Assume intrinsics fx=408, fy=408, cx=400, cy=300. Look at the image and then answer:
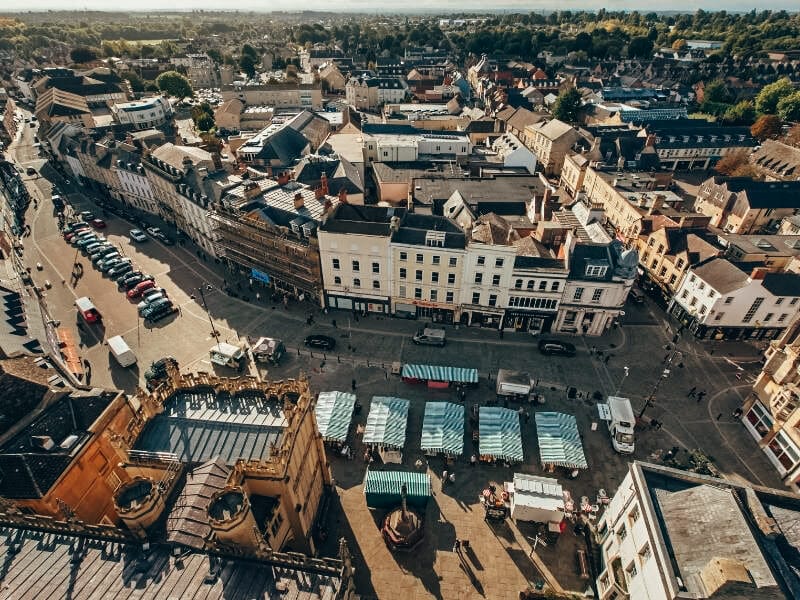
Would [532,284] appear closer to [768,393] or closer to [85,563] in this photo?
[768,393]

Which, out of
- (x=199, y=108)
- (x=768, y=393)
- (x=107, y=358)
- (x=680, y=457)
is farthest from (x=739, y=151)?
(x=199, y=108)

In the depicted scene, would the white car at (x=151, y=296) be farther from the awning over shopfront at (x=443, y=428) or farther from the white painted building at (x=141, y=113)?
the white painted building at (x=141, y=113)

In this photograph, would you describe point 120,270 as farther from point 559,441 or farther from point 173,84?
point 173,84

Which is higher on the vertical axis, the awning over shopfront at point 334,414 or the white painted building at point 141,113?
the white painted building at point 141,113

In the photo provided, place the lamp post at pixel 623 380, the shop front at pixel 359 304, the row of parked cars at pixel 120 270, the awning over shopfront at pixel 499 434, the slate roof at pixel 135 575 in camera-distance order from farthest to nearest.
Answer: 1. the shop front at pixel 359 304
2. the row of parked cars at pixel 120 270
3. the lamp post at pixel 623 380
4. the awning over shopfront at pixel 499 434
5. the slate roof at pixel 135 575

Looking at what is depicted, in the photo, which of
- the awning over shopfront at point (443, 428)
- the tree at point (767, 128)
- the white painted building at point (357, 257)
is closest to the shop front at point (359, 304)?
the white painted building at point (357, 257)

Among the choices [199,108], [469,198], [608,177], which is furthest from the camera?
[199,108]

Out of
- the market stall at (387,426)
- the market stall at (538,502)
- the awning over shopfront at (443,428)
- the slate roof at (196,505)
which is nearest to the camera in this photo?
the slate roof at (196,505)

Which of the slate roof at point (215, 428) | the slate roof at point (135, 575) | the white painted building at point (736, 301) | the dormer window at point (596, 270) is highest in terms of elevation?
the slate roof at point (135, 575)

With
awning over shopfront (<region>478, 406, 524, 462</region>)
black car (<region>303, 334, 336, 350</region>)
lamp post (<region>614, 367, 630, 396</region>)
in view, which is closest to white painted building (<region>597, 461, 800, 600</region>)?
awning over shopfront (<region>478, 406, 524, 462</region>)
